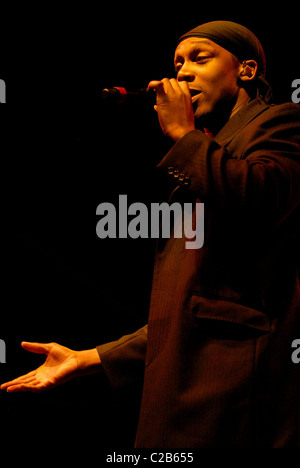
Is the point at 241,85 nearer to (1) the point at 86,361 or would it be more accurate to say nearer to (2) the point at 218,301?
(2) the point at 218,301

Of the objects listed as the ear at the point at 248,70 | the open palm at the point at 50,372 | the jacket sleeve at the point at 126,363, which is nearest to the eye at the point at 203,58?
the ear at the point at 248,70

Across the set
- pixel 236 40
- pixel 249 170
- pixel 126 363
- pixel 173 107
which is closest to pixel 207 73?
pixel 236 40

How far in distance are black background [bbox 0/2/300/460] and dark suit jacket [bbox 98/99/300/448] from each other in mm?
1249

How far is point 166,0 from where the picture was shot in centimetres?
248

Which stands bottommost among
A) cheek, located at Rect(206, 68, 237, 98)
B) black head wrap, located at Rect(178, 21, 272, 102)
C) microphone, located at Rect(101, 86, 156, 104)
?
microphone, located at Rect(101, 86, 156, 104)

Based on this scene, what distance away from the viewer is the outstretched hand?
135 centimetres

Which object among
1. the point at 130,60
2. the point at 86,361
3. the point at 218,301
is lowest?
the point at 86,361

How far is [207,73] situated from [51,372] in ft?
2.87

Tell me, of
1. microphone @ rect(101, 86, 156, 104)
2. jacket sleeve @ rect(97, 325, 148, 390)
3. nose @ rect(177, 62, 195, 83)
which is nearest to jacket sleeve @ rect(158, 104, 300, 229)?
microphone @ rect(101, 86, 156, 104)

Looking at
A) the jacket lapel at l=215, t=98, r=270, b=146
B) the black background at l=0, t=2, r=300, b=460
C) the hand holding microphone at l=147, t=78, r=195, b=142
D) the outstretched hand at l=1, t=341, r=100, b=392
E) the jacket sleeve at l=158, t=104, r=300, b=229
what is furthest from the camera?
the black background at l=0, t=2, r=300, b=460

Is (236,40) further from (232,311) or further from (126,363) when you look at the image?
(126,363)

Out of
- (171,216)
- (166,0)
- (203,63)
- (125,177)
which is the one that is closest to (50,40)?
(166,0)

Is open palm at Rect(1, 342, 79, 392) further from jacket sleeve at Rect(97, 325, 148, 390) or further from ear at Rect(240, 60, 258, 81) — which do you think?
ear at Rect(240, 60, 258, 81)

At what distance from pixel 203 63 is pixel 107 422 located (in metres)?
1.55
